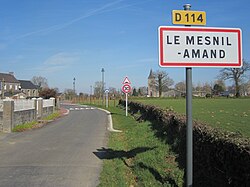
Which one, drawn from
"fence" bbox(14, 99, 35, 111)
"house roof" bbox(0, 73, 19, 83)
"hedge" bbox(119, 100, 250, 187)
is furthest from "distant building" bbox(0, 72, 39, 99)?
"hedge" bbox(119, 100, 250, 187)

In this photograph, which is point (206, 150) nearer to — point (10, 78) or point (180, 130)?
point (180, 130)

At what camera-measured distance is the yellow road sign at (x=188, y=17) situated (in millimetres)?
3885

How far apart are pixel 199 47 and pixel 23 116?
17853 mm

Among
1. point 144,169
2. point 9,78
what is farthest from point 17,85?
point 144,169

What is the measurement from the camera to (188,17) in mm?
3904

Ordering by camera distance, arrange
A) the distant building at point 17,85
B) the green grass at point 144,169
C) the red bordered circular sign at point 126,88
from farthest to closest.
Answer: the distant building at point 17,85 → the red bordered circular sign at point 126,88 → the green grass at point 144,169

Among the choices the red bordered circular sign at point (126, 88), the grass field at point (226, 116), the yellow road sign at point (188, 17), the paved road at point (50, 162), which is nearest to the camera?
the yellow road sign at point (188, 17)

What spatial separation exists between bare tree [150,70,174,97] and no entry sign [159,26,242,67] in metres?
101

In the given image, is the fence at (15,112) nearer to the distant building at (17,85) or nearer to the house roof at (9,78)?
the distant building at (17,85)

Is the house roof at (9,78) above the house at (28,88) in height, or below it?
above

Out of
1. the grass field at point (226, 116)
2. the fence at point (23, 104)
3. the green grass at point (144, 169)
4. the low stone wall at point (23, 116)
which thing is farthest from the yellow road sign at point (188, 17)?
the fence at point (23, 104)

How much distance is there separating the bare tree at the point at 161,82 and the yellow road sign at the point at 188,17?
100745 millimetres

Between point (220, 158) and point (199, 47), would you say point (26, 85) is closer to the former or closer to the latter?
point (220, 158)

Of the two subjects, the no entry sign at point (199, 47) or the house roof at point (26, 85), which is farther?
the house roof at point (26, 85)
